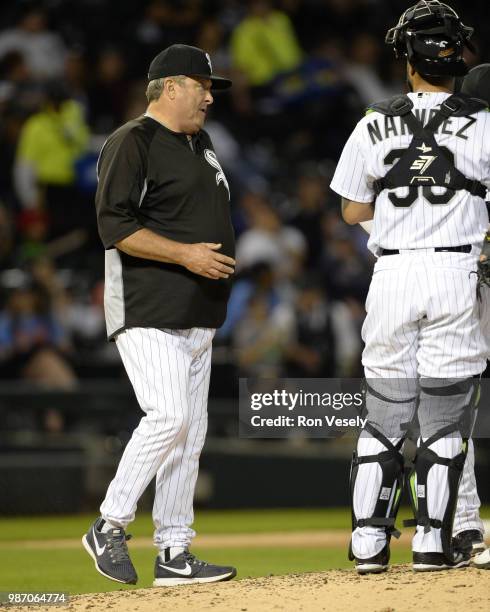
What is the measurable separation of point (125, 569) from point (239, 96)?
9641 mm

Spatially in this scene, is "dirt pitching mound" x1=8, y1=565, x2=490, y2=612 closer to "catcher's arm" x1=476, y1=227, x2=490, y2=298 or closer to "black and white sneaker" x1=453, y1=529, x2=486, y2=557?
"black and white sneaker" x1=453, y1=529, x2=486, y2=557

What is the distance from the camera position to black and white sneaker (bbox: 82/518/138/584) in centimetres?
472

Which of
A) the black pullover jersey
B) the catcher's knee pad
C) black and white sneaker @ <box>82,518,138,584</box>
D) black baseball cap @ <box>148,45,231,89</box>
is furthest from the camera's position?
black baseball cap @ <box>148,45,231,89</box>

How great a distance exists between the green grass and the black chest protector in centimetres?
239

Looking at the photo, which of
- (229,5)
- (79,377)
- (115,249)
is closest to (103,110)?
(229,5)

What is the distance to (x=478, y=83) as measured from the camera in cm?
489

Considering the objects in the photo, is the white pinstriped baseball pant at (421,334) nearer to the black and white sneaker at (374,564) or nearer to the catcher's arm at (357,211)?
the black and white sneaker at (374,564)

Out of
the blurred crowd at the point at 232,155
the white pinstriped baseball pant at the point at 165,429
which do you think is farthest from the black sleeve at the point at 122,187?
the blurred crowd at the point at 232,155

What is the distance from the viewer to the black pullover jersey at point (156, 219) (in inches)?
190

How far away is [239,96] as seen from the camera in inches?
539

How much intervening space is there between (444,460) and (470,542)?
1.50ft

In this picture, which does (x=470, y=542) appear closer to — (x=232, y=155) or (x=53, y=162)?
(x=53, y=162)

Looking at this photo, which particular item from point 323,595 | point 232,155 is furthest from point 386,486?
point 232,155

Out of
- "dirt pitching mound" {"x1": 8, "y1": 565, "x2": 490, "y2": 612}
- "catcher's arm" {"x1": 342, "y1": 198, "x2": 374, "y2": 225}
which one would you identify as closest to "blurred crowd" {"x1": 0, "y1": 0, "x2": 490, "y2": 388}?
"catcher's arm" {"x1": 342, "y1": 198, "x2": 374, "y2": 225}
